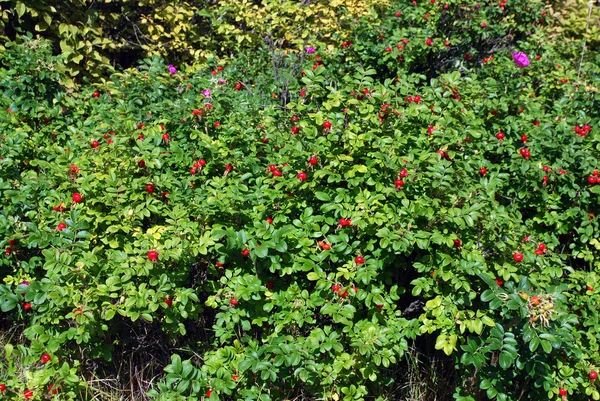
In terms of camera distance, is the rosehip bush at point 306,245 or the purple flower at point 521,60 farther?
the purple flower at point 521,60

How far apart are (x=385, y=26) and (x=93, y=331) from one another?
2.82 metres

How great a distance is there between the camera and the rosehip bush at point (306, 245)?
7.49 feet

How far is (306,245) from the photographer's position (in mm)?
2377

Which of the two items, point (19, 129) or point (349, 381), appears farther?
point (19, 129)

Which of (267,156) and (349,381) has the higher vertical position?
(267,156)

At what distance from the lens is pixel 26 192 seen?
8.52 ft

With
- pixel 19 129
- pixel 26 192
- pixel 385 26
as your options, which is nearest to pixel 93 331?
pixel 26 192

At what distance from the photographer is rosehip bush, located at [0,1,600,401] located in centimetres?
228

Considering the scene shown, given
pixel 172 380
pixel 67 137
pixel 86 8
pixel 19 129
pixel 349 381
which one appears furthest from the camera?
pixel 86 8

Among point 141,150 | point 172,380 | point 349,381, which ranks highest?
point 141,150

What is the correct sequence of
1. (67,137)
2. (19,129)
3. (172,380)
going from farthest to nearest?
(67,137) → (19,129) → (172,380)

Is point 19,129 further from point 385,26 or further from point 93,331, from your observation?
point 385,26

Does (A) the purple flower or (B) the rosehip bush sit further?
(A) the purple flower

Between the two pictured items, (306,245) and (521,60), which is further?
(521,60)
